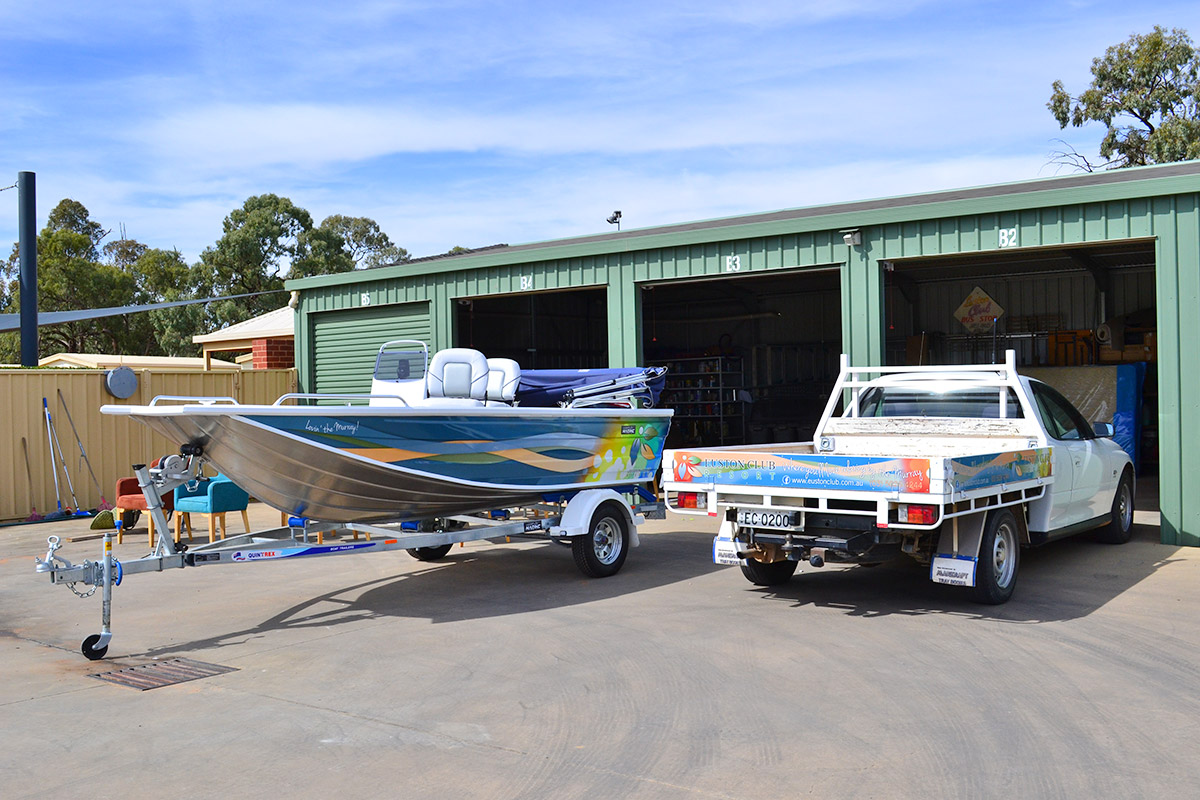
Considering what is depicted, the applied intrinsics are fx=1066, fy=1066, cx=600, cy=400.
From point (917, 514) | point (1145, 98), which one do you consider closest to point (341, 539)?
point (917, 514)

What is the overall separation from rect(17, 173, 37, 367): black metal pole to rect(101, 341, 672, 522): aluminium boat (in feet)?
30.1

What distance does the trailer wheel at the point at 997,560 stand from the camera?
7.30m

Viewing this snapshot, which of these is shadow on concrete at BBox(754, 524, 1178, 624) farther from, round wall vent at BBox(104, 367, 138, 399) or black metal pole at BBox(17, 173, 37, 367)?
black metal pole at BBox(17, 173, 37, 367)

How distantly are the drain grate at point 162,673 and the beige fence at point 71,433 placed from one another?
8718 millimetres

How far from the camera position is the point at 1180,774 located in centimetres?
427

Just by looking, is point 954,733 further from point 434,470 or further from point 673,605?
point 434,470

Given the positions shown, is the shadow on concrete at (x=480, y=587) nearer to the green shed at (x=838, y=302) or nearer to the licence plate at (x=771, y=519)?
the licence plate at (x=771, y=519)

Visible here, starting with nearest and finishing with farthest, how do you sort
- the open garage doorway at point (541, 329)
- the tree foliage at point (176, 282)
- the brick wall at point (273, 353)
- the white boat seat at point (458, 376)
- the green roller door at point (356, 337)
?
1. the white boat seat at point (458, 376)
2. the green roller door at point (356, 337)
3. the brick wall at point (273, 353)
4. the open garage doorway at point (541, 329)
5. the tree foliage at point (176, 282)

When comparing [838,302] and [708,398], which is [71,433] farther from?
[838,302]

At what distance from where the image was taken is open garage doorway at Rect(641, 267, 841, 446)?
2084 cm

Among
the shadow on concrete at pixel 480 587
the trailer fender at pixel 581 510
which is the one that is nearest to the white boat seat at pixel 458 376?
the trailer fender at pixel 581 510

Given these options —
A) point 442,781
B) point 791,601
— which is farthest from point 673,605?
point 442,781

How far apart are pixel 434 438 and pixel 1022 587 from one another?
185 inches

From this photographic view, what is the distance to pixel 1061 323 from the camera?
1991 centimetres
